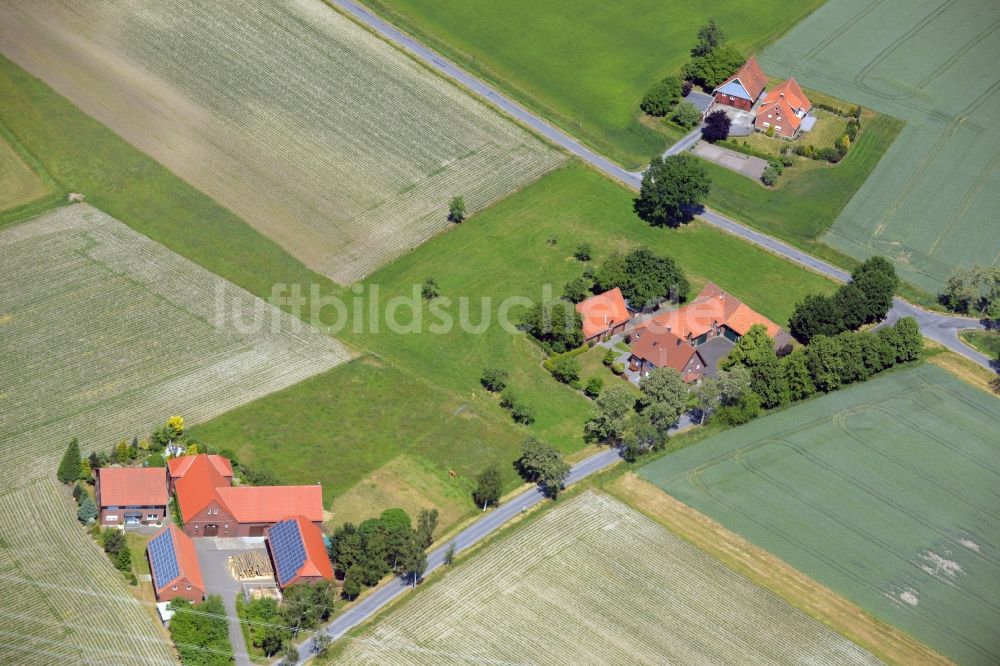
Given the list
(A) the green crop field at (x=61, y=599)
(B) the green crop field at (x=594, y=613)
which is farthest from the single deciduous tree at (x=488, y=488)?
(A) the green crop field at (x=61, y=599)

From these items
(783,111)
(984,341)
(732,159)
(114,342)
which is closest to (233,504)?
(114,342)

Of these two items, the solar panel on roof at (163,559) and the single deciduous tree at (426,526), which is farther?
the single deciduous tree at (426,526)

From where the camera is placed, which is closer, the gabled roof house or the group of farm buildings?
the group of farm buildings

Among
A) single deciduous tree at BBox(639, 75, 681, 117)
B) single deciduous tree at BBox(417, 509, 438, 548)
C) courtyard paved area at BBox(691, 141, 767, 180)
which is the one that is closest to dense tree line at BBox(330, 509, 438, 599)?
single deciduous tree at BBox(417, 509, 438, 548)

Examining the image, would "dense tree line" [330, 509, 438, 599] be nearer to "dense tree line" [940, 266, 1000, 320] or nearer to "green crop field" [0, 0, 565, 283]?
"green crop field" [0, 0, 565, 283]

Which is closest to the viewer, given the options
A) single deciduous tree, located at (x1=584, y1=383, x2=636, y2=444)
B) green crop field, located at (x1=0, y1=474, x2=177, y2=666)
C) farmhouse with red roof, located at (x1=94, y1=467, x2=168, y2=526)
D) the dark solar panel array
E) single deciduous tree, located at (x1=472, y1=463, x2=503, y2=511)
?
green crop field, located at (x1=0, y1=474, x2=177, y2=666)

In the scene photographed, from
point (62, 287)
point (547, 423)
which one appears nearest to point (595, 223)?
point (547, 423)

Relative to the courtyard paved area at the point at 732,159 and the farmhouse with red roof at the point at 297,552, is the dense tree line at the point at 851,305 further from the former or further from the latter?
the farmhouse with red roof at the point at 297,552
